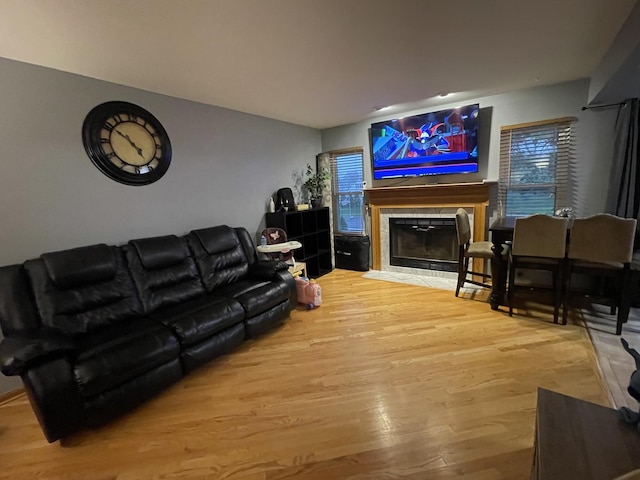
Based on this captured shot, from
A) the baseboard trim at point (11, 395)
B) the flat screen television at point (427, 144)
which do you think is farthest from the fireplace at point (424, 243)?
the baseboard trim at point (11, 395)

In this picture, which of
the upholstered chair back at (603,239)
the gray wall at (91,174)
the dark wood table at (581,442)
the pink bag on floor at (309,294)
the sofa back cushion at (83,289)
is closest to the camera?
the dark wood table at (581,442)

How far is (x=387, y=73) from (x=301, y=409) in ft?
9.45

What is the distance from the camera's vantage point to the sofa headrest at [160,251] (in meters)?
2.61

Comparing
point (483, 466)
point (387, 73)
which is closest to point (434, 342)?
point (483, 466)

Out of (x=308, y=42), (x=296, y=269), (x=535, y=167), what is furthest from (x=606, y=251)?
(x=296, y=269)

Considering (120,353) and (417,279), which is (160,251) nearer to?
(120,353)

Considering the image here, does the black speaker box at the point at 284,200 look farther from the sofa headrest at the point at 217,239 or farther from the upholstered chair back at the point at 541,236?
the upholstered chair back at the point at 541,236

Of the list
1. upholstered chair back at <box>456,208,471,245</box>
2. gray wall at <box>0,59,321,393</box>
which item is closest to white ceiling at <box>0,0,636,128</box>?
gray wall at <box>0,59,321,393</box>

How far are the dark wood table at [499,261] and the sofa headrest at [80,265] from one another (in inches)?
142

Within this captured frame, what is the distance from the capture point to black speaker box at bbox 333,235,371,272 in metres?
4.79

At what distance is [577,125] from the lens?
10.5ft

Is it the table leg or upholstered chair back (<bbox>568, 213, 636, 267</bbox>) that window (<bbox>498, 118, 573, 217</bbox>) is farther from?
upholstered chair back (<bbox>568, 213, 636, 267</bbox>)

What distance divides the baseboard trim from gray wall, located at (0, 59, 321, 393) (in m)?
0.05

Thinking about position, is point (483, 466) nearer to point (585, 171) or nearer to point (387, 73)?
point (387, 73)
